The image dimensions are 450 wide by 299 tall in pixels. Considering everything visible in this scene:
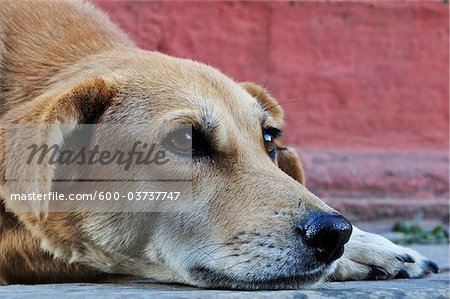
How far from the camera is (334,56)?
5.89 m

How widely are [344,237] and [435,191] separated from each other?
3.51m

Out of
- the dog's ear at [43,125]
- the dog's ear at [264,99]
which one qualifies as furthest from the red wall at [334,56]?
the dog's ear at [43,125]

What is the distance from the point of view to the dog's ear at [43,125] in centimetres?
281

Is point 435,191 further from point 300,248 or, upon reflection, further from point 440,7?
point 300,248

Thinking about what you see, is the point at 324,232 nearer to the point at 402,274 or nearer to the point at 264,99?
the point at 402,274

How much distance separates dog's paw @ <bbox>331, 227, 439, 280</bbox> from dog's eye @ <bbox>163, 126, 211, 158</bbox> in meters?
0.68

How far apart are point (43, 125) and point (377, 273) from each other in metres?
1.35

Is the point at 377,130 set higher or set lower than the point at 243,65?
lower

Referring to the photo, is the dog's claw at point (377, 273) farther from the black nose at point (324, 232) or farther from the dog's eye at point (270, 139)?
the black nose at point (324, 232)

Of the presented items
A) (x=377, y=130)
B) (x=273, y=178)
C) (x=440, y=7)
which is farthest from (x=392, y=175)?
(x=273, y=178)

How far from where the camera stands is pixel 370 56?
595 cm

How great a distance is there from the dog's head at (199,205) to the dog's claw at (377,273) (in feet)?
1.94

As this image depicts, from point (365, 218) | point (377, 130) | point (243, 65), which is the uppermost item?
point (243, 65)

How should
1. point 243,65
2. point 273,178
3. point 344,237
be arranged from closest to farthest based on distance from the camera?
point 344,237 → point 273,178 → point 243,65
